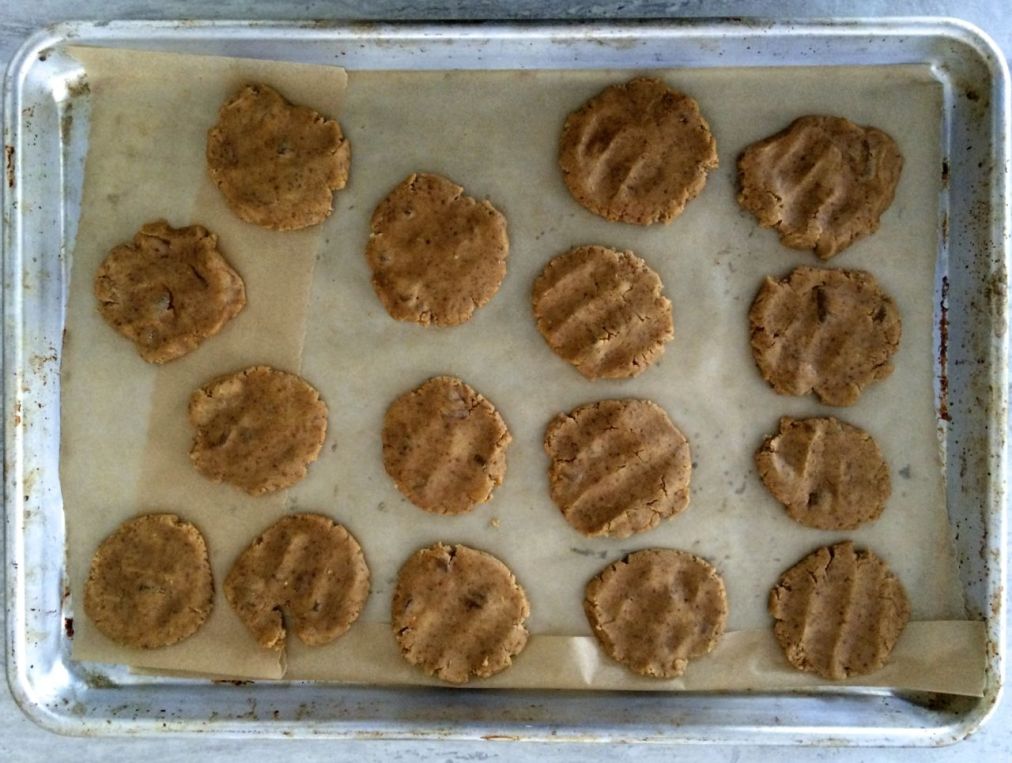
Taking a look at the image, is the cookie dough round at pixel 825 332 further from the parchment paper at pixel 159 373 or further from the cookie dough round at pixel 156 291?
the cookie dough round at pixel 156 291

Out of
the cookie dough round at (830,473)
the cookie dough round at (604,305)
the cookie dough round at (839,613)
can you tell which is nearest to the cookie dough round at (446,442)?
the cookie dough round at (604,305)

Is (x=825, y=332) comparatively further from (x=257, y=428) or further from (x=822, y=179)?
(x=257, y=428)

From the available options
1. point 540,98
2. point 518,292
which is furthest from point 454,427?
point 540,98

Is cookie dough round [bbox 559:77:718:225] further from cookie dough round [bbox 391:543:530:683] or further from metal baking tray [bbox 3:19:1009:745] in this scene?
cookie dough round [bbox 391:543:530:683]

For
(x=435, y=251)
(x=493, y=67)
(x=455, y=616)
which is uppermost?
(x=493, y=67)

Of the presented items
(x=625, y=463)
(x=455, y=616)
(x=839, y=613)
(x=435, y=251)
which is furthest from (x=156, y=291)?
(x=839, y=613)

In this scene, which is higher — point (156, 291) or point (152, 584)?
point (156, 291)

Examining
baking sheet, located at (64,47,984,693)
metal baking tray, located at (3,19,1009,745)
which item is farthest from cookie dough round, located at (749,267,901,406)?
metal baking tray, located at (3,19,1009,745)
